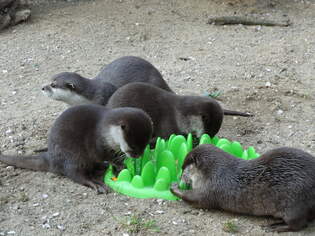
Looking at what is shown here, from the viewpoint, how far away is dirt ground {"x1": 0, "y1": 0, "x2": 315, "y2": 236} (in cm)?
413

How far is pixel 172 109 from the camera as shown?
17.3ft

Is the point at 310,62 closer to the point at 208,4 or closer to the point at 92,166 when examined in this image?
the point at 208,4

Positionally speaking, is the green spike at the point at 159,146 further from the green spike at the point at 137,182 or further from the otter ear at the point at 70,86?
the otter ear at the point at 70,86

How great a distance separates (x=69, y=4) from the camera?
9773 millimetres

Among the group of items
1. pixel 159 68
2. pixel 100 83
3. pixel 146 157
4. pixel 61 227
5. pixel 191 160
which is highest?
pixel 191 160

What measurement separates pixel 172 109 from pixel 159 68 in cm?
229

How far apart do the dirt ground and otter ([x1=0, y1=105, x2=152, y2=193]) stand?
0.12 meters

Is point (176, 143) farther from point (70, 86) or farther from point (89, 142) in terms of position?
point (70, 86)

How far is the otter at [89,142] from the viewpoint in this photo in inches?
175

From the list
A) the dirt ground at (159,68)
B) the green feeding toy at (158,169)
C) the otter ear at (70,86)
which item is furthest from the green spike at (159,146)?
the otter ear at (70,86)

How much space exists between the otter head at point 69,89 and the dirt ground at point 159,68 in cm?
23

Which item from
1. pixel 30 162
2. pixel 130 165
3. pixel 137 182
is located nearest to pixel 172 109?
pixel 130 165

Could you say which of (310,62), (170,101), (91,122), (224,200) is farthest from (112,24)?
(224,200)

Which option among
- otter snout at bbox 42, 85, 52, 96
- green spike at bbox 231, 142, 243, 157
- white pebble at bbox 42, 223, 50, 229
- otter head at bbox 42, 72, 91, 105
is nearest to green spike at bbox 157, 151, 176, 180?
green spike at bbox 231, 142, 243, 157
